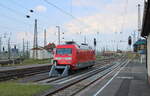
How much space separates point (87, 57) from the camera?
3866cm

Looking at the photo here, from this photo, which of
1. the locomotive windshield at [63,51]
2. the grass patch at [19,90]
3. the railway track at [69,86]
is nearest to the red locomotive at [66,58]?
the locomotive windshield at [63,51]

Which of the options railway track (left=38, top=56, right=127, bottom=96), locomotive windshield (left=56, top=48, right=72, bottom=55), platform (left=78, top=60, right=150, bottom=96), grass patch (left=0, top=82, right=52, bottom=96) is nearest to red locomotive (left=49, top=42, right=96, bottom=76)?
locomotive windshield (left=56, top=48, right=72, bottom=55)

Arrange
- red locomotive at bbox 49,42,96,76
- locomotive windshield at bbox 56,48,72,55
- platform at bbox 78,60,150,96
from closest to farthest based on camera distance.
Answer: platform at bbox 78,60,150,96 < red locomotive at bbox 49,42,96,76 < locomotive windshield at bbox 56,48,72,55

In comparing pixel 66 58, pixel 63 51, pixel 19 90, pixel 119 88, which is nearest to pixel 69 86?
pixel 119 88

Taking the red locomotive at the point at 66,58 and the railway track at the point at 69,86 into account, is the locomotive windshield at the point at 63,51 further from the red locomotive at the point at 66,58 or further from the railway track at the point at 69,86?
the railway track at the point at 69,86

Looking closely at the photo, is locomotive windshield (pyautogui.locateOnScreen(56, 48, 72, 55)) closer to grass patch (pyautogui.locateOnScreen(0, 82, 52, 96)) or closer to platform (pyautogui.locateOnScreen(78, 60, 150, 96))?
platform (pyautogui.locateOnScreen(78, 60, 150, 96))

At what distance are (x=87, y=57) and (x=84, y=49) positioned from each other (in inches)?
86.4

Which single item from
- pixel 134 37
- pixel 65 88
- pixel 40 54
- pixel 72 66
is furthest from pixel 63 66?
pixel 134 37

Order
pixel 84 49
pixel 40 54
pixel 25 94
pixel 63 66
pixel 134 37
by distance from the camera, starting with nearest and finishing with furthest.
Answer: pixel 25 94
pixel 63 66
pixel 84 49
pixel 40 54
pixel 134 37

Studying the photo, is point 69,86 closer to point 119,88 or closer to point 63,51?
point 119,88

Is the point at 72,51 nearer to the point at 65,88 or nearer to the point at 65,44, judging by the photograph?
the point at 65,44

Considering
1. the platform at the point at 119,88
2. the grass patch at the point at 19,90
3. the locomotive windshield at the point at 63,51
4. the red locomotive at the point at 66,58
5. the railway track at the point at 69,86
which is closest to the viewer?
the grass patch at the point at 19,90

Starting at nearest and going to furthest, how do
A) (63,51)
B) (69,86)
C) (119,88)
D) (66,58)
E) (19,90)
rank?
(19,90) → (119,88) → (69,86) → (66,58) → (63,51)

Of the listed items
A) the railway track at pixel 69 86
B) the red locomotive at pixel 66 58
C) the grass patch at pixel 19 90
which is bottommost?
the railway track at pixel 69 86
